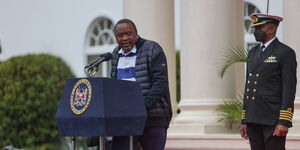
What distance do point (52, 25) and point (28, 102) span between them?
2506mm

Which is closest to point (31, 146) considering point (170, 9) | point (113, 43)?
point (113, 43)

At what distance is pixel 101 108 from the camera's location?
21.2 ft

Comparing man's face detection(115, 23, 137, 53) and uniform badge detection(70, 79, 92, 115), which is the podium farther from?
man's face detection(115, 23, 137, 53)

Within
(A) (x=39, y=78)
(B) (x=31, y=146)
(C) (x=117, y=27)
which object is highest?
(C) (x=117, y=27)

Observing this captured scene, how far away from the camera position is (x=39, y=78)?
20484 millimetres

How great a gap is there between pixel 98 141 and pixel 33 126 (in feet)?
43.7

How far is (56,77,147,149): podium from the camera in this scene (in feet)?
21.2

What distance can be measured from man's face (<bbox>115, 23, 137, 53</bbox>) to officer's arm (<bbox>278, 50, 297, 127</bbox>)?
1239mm

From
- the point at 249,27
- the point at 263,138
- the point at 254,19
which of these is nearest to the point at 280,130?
the point at 263,138

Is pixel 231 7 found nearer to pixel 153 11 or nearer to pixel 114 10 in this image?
pixel 153 11

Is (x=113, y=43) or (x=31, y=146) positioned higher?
(x=113, y=43)

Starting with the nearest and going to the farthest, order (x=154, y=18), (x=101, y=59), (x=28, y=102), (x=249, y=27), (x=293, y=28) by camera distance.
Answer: (x=101, y=59)
(x=293, y=28)
(x=154, y=18)
(x=249, y=27)
(x=28, y=102)

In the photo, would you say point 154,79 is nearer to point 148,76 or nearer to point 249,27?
point 148,76

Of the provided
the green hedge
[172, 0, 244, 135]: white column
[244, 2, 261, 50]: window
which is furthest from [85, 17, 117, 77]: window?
[172, 0, 244, 135]: white column
